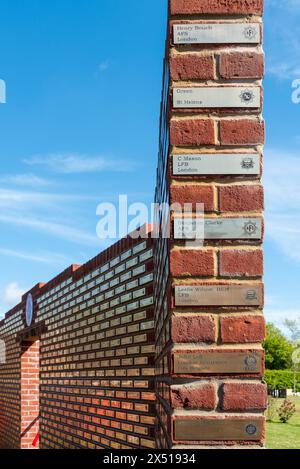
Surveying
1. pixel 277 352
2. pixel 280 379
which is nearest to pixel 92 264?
pixel 280 379

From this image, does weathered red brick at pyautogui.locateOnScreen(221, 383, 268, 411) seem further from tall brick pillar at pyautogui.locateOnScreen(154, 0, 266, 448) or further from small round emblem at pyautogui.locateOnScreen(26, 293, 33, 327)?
small round emblem at pyautogui.locateOnScreen(26, 293, 33, 327)

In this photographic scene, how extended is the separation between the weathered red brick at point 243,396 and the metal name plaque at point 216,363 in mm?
45

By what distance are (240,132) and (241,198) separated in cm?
23

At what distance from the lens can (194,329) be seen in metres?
2.12

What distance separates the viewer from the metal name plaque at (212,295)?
7.03ft

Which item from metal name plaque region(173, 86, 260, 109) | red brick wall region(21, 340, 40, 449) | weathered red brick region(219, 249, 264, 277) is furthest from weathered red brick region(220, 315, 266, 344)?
red brick wall region(21, 340, 40, 449)

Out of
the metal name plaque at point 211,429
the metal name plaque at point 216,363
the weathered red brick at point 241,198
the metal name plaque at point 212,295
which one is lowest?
the metal name plaque at point 211,429

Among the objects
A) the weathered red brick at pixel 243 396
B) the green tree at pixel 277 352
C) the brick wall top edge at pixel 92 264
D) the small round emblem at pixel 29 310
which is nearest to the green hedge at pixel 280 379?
the green tree at pixel 277 352

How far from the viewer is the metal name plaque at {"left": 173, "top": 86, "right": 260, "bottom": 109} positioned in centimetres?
224

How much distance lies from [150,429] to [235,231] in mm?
4188

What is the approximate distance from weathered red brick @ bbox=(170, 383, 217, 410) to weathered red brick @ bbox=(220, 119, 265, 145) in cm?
82

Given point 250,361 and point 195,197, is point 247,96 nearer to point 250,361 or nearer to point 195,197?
point 195,197

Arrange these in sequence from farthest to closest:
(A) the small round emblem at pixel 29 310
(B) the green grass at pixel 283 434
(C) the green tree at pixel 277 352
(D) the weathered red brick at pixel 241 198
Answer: (C) the green tree at pixel 277 352, (B) the green grass at pixel 283 434, (A) the small round emblem at pixel 29 310, (D) the weathered red brick at pixel 241 198

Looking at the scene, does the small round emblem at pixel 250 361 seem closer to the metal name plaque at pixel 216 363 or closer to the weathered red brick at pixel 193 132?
the metal name plaque at pixel 216 363
